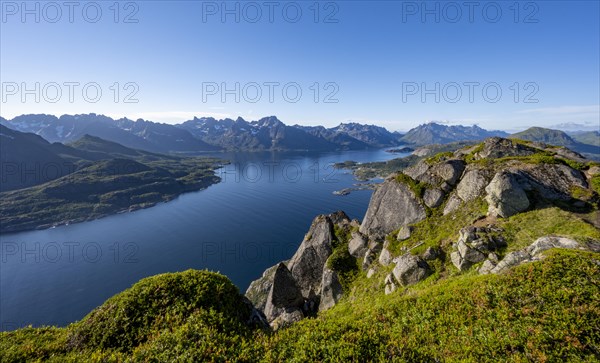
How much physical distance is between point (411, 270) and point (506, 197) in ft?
44.4

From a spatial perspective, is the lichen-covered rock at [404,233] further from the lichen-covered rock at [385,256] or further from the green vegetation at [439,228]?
the lichen-covered rock at [385,256]

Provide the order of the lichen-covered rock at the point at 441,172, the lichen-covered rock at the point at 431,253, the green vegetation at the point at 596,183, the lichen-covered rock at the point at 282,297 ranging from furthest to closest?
the lichen-covered rock at the point at 441,172 < the lichen-covered rock at the point at 282,297 < the lichen-covered rock at the point at 431,253 < the green vegetation at the point at 596,183

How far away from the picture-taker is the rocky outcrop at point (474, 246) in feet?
79.4

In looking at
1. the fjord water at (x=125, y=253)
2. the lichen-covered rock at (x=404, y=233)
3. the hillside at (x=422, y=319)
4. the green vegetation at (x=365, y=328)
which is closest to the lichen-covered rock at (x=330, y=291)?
the lichen-covered rock at (x=404, y=233)

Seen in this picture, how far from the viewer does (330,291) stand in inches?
1499

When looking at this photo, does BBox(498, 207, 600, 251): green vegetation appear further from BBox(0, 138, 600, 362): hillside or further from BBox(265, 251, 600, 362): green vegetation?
BBox(265, 251, 600, 362): green vegetation

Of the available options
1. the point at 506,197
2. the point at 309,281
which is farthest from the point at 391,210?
the point at 309,281

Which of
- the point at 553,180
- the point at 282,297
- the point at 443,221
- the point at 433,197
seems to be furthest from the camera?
the point at 433,197

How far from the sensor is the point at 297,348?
38.6ft

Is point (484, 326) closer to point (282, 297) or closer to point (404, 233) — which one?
point (404, 233)

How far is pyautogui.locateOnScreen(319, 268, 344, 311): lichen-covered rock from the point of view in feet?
122

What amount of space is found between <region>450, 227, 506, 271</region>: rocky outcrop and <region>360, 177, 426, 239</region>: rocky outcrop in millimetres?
12262

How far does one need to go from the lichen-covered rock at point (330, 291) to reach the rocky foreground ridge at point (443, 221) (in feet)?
0.46

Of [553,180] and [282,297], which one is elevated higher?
[553,180]
